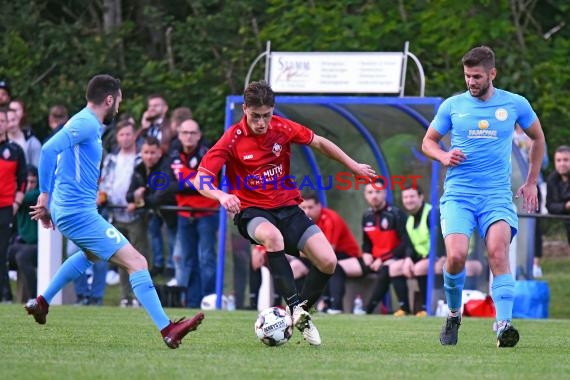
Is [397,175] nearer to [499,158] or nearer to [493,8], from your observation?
[493,8]

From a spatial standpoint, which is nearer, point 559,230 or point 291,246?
point 291,246

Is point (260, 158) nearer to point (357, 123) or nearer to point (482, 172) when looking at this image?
point (482, 172)

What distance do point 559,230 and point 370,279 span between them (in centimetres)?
307

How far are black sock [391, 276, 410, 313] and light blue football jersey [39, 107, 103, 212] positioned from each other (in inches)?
275

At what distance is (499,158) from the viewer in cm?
1020

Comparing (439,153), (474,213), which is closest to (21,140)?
(439,153)

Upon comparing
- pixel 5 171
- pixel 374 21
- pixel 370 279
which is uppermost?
pixel 374 21

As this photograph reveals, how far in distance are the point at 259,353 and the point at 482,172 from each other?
7.12 feet

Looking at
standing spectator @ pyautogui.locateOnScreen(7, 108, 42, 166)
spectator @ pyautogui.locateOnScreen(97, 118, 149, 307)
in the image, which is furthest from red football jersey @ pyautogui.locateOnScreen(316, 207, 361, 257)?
standing spectator @ pyautogui.locateOnScreen(7, 108, 42, 166)

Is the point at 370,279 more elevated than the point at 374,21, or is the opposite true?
the point at 374,21

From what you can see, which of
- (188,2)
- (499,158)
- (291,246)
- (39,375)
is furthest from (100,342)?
(188,2)

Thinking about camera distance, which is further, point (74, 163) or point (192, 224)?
point (192, 224)

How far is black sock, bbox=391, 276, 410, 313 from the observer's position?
16.8 meters

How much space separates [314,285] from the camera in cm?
1066
